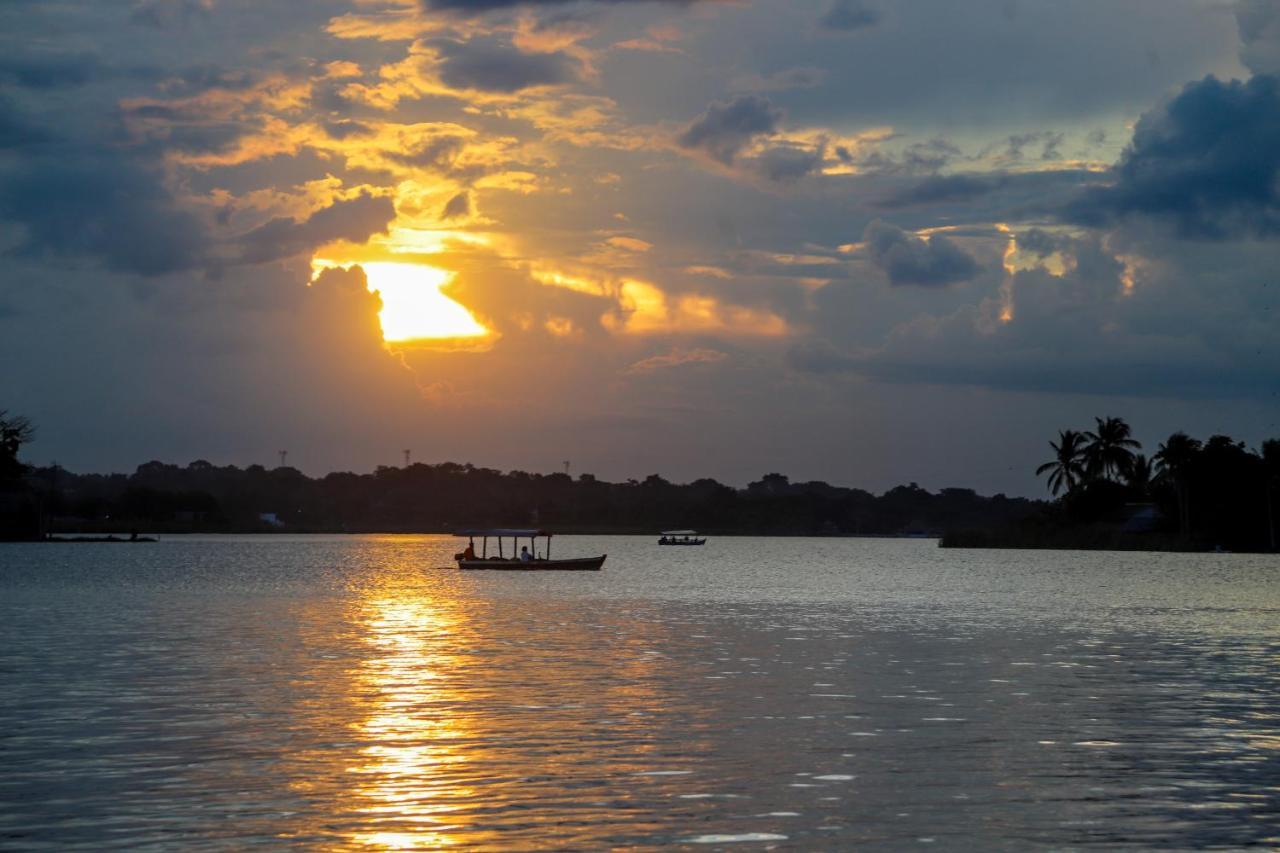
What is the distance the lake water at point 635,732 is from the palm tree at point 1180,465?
104 metres

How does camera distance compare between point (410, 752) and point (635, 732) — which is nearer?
point (410, 752)

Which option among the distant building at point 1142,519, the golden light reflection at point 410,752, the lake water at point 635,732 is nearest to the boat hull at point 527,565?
the lake water at point 635,732

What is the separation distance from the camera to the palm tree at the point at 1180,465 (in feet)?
525

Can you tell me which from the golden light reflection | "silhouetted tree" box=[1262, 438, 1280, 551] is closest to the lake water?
the golden light reflection

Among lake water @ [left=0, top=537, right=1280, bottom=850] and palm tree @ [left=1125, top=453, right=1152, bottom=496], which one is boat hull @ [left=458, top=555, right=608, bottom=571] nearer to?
lake water @ [left=0, top=537, right=1280, bottom=850]

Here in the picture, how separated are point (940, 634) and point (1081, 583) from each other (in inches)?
2246

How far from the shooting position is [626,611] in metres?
69.9

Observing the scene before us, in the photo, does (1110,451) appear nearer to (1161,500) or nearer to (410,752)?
(1161,500)

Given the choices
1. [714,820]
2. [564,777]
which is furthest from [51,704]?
[714,820]

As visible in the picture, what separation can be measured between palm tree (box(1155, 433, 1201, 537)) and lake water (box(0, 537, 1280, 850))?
10417 cm

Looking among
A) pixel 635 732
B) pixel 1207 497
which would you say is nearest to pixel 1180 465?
pixel 1207 497

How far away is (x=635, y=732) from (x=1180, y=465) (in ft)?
493

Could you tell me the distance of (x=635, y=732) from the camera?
1060 inches

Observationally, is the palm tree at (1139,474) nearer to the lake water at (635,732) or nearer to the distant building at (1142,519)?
the distant building at (1142,519)
